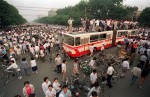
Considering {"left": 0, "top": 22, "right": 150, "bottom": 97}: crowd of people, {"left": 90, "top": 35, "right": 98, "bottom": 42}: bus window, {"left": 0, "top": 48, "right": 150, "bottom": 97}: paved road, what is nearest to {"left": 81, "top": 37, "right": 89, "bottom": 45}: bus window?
{"left": 90, "top": 35, "right": 98, "bottom": 42}: bus window

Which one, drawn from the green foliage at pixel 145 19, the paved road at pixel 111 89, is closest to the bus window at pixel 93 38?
the paved road at pixel 111 89

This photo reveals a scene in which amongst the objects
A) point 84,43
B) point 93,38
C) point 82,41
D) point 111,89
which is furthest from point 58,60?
point 93,38

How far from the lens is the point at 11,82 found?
1065cm

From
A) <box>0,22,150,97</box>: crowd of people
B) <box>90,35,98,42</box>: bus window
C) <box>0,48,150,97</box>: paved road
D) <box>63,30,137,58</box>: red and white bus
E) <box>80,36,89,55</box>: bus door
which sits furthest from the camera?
<box>90,35,98,42</box>: bus window

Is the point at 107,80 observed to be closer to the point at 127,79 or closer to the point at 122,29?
the point at 127,79

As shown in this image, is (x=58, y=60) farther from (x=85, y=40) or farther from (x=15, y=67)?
(x=85, y=40)

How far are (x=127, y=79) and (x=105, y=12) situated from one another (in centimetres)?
4326

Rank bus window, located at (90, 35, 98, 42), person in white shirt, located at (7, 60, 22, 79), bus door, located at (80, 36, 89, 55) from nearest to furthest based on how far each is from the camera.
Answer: person in white shirt, located at (7, 60, 22, 79) → bus door, located at (80, 36, 89, 55) → bus window, located at (90, 35, 98, 42)

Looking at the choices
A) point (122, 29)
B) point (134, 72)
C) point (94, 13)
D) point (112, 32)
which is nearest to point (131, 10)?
point (94, 13)

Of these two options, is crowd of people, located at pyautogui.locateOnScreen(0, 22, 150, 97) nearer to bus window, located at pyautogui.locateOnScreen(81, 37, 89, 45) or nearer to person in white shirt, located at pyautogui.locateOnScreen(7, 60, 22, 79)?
person in white shirt, located at pyautogui.locateOnScreen(7, 60, 22, 79)

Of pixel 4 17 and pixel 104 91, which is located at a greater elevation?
pixel 4 17

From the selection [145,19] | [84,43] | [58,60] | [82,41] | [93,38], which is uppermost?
[145,19]

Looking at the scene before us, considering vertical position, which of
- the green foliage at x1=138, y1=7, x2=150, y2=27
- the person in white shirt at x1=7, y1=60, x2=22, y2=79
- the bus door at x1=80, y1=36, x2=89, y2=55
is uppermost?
the green foliage at x1=138, y1=7, x2=150, y2=27

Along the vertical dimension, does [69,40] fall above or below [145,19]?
below
